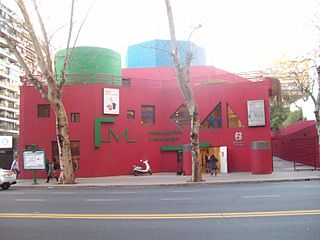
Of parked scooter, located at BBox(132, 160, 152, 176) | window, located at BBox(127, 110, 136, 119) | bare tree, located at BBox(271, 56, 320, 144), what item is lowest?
parked scooter, located at BBox(132, 160, 152, 176)

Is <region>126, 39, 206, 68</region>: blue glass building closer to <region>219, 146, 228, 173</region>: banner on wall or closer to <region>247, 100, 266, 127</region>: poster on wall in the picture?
<region>247, 100, 266, 127</region>: poster on wall

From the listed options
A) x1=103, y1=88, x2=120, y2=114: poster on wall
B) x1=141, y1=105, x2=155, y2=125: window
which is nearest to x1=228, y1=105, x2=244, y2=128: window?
x1=141, y1=105, x2=155, y2=125: window

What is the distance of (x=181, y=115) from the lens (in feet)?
99.4

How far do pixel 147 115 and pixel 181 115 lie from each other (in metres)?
2.73

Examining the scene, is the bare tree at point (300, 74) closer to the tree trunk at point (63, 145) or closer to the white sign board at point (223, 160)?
the white sign board at point (223, 160)

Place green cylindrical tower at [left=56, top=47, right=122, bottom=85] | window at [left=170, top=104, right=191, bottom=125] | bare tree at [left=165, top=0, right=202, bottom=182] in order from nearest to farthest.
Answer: bare tree at [left=165, top=0, right=202, bottom=182]
green cylindrical tower at [left=56, top=47, right=122, bottom=85]
window at [left=170, top=104, right=191, bottom=125]

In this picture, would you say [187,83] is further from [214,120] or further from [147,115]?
[147,115]

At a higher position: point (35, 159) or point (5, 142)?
point (5, 142)

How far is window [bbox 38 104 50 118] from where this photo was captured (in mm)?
27500

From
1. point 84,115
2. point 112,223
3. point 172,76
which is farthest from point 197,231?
point 172,76

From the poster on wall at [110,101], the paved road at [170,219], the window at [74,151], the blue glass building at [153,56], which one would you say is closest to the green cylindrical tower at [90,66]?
the poster on wall at [110,101]

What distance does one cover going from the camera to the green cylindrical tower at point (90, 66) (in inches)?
1144

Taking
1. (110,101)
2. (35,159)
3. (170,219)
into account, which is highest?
(110,101)

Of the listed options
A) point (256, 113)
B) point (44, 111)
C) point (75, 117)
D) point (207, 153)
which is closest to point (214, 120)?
point (207, 153)
